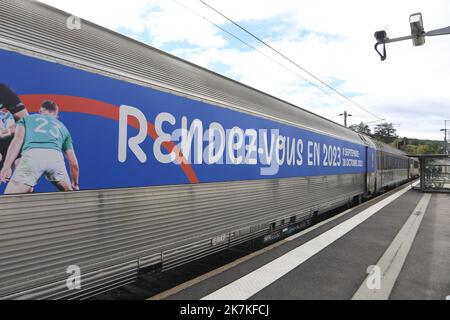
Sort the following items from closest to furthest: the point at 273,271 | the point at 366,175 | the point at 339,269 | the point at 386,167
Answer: the point at 273,271, the point at 339,269, the point at 366,175, the point at 386,167

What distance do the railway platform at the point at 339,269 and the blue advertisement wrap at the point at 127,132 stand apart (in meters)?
1.47

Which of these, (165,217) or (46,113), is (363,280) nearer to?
(165,217)

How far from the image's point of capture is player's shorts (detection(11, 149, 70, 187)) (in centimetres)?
312

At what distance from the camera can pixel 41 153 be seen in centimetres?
329

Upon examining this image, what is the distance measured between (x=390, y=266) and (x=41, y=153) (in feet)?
19.3

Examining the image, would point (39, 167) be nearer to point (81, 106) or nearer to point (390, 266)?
point (81, 106)

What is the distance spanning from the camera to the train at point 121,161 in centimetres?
321
